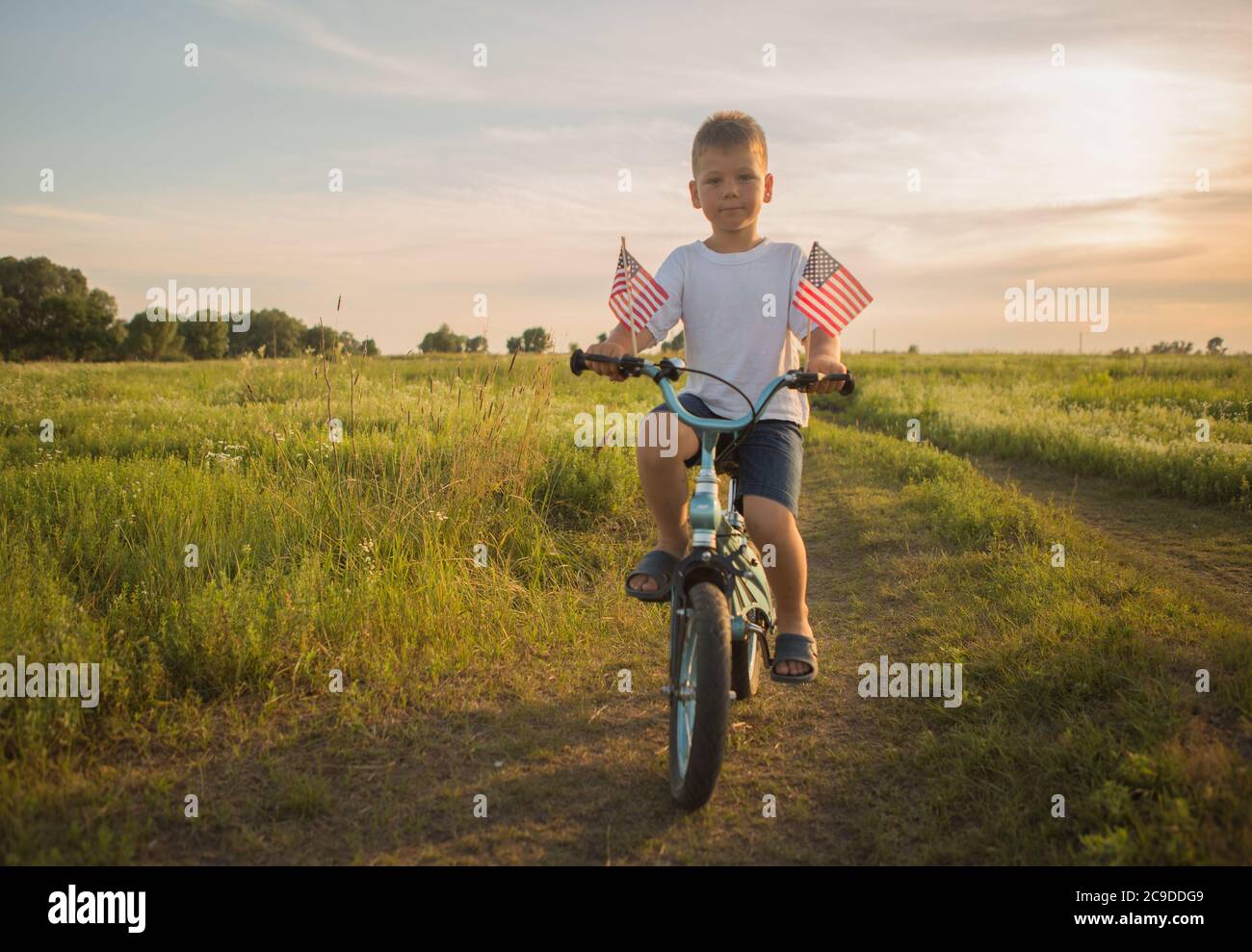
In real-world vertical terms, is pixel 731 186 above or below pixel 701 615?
above

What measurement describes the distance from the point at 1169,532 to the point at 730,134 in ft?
20.8

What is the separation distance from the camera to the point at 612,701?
14.1 feet

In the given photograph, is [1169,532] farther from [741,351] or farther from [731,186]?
[731,186]

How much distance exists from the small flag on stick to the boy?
0.15 ft

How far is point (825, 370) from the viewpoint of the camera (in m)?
3.47

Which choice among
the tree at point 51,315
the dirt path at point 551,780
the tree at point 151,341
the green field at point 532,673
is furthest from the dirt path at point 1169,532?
the tree at point 151,341

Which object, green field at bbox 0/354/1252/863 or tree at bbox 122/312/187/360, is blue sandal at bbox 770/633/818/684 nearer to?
green field at bbox 0/354/1252/863

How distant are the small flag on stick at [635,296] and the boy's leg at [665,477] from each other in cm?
47

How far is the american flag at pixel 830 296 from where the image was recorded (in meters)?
3.65

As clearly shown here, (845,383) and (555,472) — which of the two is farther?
(555,472)

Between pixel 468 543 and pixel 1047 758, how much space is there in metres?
3.78

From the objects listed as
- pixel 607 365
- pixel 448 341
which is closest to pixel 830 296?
pixel 607 365
